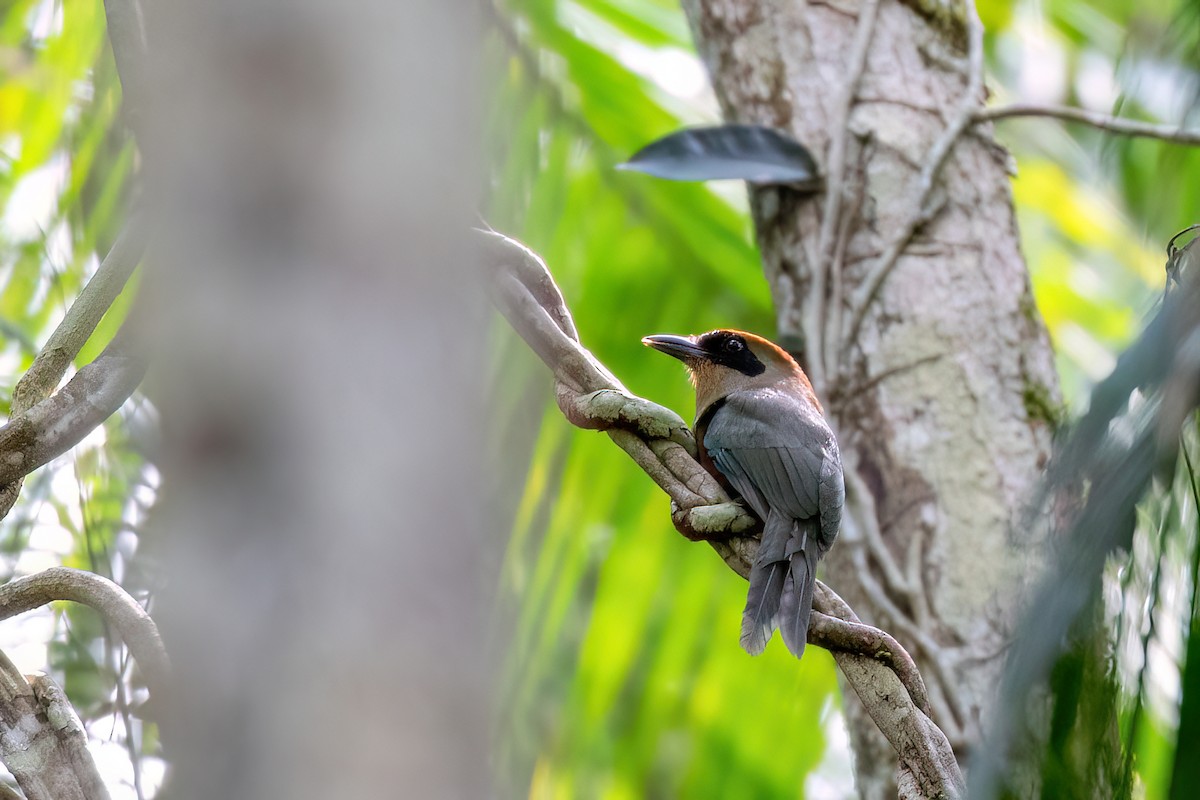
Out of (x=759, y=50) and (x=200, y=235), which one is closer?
(x=200, y=235)

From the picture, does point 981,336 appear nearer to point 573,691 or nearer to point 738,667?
point 738,667

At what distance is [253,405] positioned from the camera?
0.90 meters

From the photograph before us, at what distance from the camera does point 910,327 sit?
3273 millimetres

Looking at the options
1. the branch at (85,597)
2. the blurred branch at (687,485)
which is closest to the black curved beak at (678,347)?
the blurred branch at (687,485)

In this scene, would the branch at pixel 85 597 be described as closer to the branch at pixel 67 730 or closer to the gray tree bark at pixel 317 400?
the branch at pixel 67 730

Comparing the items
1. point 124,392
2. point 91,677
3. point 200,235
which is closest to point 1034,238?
point 91,677

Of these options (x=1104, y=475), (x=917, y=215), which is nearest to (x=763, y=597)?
(x=1104, y=475)

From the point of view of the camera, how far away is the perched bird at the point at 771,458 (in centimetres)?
232

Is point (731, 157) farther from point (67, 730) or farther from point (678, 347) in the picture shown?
point (67, 730)

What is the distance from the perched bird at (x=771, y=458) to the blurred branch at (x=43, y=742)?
1128 mm

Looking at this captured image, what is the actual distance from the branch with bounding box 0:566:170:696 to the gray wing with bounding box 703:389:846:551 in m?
1.20

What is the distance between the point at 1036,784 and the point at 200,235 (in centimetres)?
92

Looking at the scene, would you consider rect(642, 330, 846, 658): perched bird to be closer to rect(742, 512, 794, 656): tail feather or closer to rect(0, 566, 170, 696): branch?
rect(742, 512, 794, 656): tail feather

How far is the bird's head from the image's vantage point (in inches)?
129
